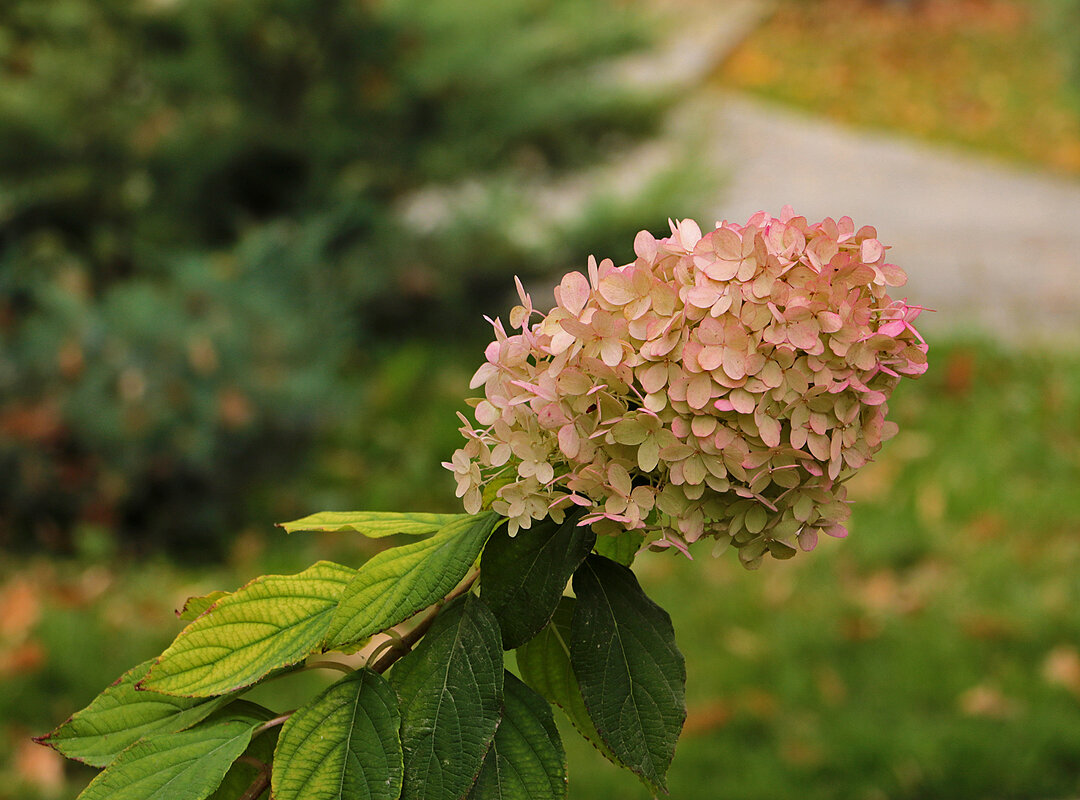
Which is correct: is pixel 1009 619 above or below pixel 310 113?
below

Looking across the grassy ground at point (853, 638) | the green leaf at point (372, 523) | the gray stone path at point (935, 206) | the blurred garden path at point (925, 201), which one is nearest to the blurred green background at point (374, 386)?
the grassy ground at point (853, 638)

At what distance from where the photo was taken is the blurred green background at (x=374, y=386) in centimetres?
282

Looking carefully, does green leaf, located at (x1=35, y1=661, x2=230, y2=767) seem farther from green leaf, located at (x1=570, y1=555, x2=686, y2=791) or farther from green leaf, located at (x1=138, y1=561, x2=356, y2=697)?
green leaf, located at (x1=570, y1=555, x2=686, y2=791)

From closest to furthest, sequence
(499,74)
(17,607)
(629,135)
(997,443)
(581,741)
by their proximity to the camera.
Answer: (581,741), (17,607), (997,443), (499,74), (629,135)

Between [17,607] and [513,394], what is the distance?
2.80 m

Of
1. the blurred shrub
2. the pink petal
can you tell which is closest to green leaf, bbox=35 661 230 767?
the pink petal

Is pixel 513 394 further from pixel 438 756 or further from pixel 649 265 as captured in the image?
pixel 438 756

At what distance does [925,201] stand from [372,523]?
828 centimetres

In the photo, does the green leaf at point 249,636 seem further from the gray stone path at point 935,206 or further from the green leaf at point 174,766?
the gray stone path at point 935,206

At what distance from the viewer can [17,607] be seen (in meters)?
3.11

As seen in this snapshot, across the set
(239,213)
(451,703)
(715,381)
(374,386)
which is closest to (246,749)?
(451,703)

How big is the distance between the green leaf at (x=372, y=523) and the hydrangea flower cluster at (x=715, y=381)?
102 millimetres

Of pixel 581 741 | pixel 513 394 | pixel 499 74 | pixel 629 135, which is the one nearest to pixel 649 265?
pixel 513 394

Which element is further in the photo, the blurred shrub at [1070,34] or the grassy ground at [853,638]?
the blurred shrub at [1070,34]
